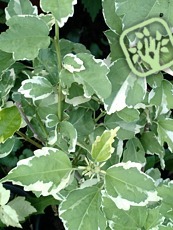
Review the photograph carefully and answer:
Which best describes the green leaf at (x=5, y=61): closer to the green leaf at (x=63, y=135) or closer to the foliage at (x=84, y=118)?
the foliage at (x=84, y=118)

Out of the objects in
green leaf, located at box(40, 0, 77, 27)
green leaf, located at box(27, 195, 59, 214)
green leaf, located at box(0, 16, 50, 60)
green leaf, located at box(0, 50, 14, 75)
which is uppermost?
green leaf, located at box(40, 0, 77, 27)

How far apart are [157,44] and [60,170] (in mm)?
248

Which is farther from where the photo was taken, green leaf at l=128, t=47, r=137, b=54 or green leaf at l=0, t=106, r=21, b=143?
green leaf at l=0, t=106, r=21, b=143

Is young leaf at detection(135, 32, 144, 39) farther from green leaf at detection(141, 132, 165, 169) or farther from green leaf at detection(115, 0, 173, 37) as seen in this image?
green leaf at detection(141, 132, 165, 169)

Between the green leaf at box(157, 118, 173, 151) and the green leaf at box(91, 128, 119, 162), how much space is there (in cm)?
21

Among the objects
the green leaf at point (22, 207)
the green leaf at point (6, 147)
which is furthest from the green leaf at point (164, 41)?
the green leaf at point (22, 207)

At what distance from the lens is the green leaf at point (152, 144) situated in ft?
3.40

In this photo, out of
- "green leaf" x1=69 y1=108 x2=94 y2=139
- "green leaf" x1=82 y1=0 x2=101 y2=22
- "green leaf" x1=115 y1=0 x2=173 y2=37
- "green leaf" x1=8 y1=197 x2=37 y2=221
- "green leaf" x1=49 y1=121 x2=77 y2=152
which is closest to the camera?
"green leaf" x1=115 y1=0 x2=173 y2=37

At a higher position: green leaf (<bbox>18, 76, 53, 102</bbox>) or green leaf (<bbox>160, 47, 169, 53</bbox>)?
green leaf (<bbox>160, 47, 169, 53</bbox>)

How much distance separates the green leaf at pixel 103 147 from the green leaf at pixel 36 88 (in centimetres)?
13

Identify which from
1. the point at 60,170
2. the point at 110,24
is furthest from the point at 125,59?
the point at 60,170

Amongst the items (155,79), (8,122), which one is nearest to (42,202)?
(8,122)

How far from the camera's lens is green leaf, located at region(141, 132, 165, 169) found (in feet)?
3.40

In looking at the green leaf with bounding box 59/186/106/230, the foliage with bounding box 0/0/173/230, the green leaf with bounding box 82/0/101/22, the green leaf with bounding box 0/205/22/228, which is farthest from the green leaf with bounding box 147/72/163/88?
the green leaf with bounding box 82/0/101/22
